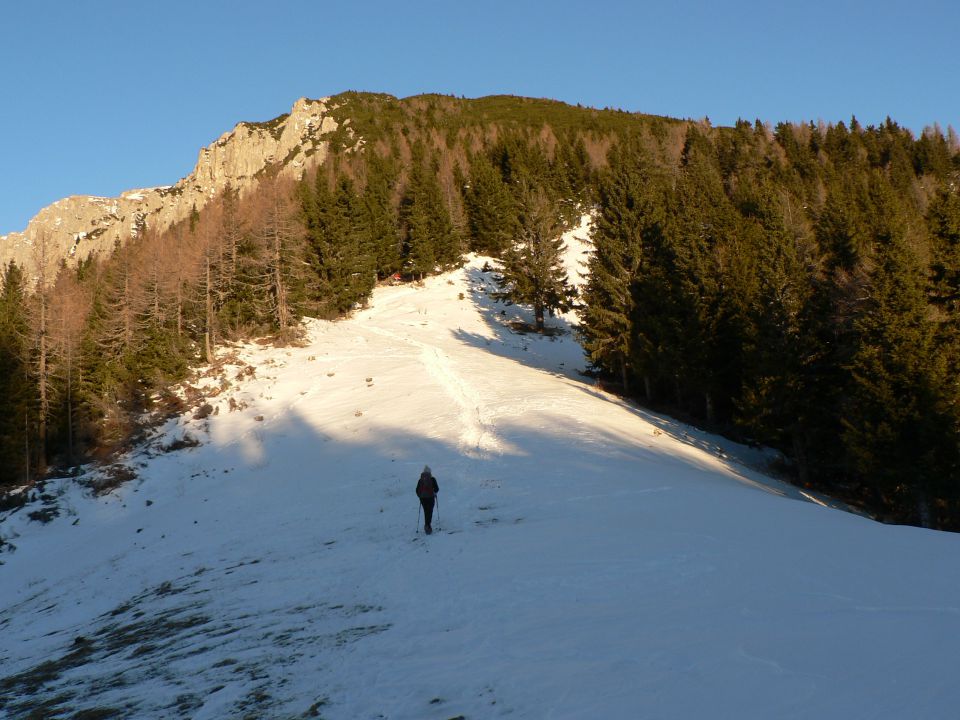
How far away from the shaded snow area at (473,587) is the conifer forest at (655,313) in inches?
161

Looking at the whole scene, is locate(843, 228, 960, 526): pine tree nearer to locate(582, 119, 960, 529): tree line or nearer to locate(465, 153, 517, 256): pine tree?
locate(582, 119, 960, 529): tree line

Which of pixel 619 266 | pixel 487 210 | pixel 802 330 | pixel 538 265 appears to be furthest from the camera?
pixel 487 210

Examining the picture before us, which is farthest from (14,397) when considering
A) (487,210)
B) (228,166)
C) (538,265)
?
(228,166)

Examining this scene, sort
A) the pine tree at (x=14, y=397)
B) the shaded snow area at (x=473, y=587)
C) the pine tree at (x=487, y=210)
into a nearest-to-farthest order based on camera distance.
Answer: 1. the shaded snow area at (x=473, y=587)
2. the pine tree at (x=14, y=397)
3. the pine tree at (x=487, y=210)

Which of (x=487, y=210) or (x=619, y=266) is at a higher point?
(x=487, y=210)

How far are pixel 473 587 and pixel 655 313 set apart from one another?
84.8ft

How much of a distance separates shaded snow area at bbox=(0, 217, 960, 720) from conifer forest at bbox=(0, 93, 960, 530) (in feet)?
13.4

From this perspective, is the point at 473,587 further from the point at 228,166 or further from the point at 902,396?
the point at 228,166

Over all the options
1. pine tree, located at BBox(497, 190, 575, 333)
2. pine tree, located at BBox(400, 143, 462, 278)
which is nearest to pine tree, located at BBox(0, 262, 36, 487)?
pine tree, located at BBox(497, 190, 575, 333)

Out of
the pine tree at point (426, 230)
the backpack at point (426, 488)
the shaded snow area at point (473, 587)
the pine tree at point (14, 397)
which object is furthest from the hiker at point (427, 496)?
the pine tree at point (426, 230)

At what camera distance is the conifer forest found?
20.3 meters

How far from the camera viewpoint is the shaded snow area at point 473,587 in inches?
226

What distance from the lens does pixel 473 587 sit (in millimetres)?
9562

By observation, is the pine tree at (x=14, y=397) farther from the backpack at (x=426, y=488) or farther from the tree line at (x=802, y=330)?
the tree line at (x=802, y=330)
